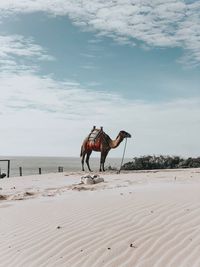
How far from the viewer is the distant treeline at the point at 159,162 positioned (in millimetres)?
35781

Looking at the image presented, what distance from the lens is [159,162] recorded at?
36688mm

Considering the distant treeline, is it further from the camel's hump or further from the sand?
the sand

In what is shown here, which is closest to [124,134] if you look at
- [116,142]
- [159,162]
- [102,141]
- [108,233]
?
[116,142]

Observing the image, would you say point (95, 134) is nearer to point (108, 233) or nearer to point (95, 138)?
point (95, 138)

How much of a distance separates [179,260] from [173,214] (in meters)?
2.49

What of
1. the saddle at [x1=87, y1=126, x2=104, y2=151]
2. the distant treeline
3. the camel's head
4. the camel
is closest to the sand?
the camel's head

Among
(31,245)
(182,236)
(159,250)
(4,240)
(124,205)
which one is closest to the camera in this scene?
(159,250)

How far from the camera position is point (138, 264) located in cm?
661

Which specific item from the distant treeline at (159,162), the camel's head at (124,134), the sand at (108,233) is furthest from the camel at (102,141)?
the sand at (108,233)

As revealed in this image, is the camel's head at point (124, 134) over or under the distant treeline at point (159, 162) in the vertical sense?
over

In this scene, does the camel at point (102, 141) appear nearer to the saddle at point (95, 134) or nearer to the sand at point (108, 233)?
the saddle at point (95, 134)

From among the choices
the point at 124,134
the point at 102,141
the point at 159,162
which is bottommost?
the point at 159,162

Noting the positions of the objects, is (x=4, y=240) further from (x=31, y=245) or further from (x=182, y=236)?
(x=182, y=236)

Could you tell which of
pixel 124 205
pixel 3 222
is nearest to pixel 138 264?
pixel 124 205
